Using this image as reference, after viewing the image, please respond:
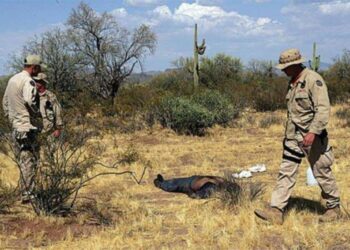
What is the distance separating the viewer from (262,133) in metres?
17.5

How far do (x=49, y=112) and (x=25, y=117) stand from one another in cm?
46

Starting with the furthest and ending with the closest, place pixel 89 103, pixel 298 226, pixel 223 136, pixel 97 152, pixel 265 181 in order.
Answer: pixel 89 103, pixel 223 136, pixel 97 152, pixel 265 181, pixel 298 226

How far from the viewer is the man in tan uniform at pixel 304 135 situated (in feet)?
19.5

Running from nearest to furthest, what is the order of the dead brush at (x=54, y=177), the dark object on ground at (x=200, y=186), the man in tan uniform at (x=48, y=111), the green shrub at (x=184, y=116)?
the dead brush at (x=54, y=177)
the man in tan uniform at (x=48, y=111)
the dark object on ground at (x=200, y=186)
the green shrub at (x=184, y=116)

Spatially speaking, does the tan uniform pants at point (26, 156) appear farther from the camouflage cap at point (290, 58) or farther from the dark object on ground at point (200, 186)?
the camouflage cap at point (290, 58)

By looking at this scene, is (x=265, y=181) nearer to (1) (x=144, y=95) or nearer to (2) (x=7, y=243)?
(2) (x=7, y=243)

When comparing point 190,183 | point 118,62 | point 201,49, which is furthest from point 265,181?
point 118,62

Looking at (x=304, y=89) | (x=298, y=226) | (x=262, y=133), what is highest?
→ (x=304, y=89)

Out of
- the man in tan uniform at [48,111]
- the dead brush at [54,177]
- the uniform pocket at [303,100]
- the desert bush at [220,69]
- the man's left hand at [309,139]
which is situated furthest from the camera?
the desert bush at [220,69]

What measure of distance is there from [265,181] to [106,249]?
4458 mm

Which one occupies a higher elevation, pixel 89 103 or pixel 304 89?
pixel 304 89

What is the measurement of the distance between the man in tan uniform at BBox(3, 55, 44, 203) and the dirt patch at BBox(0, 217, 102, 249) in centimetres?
55

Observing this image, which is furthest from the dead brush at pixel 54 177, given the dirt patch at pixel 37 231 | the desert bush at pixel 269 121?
the desert bush at pixel 269 121

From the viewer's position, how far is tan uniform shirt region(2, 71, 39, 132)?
702 cm
